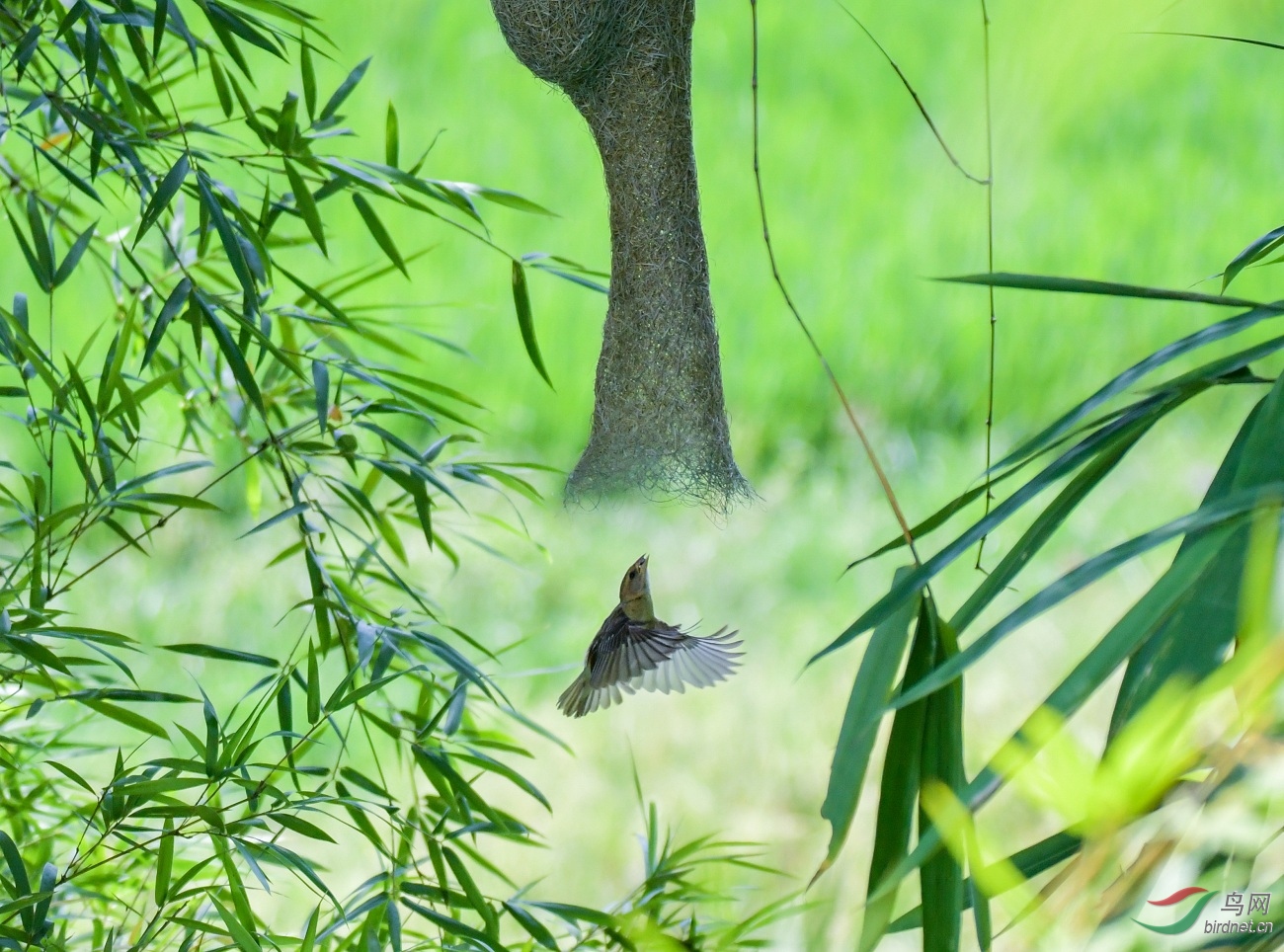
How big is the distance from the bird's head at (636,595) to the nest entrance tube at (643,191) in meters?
0.05

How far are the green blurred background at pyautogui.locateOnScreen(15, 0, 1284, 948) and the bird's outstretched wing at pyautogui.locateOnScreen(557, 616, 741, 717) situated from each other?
2.89 ft

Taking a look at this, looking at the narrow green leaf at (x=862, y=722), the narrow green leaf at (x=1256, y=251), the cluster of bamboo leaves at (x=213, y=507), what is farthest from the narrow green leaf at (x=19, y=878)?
the narrow green leaf at (x=1256, y=251)

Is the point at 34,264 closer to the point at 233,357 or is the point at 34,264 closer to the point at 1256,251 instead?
the point at 233,357

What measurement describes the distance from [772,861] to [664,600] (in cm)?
48

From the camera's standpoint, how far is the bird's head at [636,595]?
2.39 feet

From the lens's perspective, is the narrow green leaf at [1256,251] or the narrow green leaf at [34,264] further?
the narrow green leaf at [34,264]

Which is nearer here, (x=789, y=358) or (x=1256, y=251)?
(x=1256, y=251)

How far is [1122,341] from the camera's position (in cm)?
257

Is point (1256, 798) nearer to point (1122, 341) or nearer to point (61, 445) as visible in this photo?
point (1122, 341)

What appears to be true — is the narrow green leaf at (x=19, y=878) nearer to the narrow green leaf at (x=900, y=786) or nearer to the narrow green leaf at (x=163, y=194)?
the narrow green leaf at (x=163, y=194)

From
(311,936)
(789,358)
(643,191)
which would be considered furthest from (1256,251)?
(789,358)

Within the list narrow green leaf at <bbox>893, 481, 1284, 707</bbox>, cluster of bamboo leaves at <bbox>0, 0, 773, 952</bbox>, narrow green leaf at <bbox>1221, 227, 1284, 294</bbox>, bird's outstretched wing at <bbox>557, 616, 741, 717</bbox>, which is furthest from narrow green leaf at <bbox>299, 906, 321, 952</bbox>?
narrow green leaf at <bbox>1221, 227, 1284, 294</bbox>

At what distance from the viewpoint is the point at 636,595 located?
729 mm

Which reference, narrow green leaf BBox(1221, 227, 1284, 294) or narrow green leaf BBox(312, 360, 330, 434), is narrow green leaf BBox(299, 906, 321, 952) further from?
narrow green leaf BBox(1221, 227, 1284, 294)
